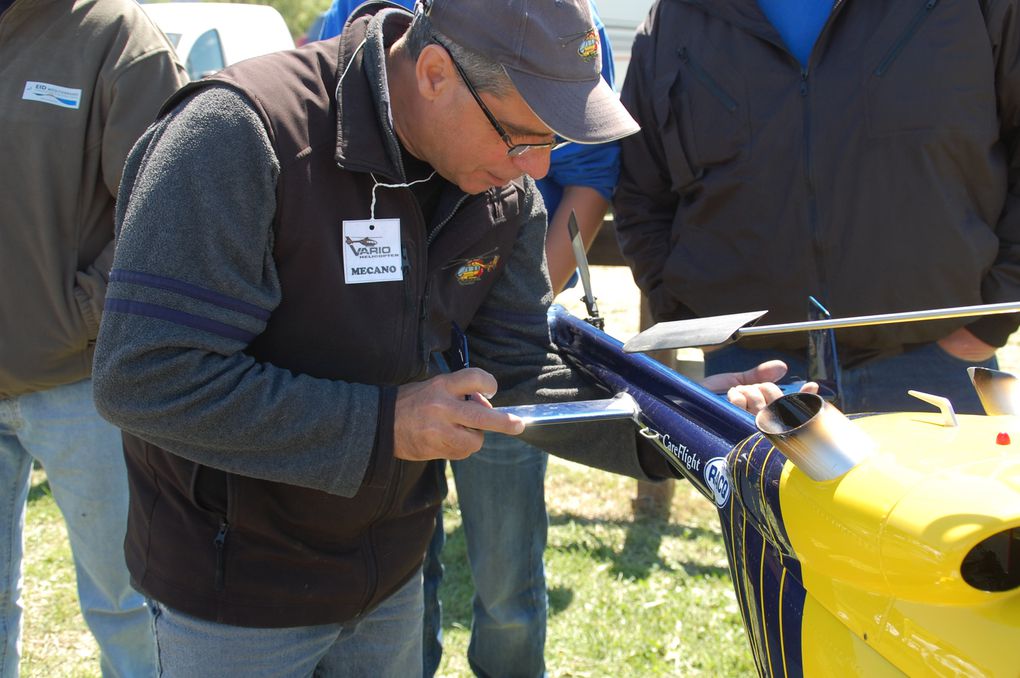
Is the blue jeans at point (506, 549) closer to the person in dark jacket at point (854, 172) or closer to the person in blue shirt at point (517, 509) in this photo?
the person in blue shirt at point (517, 509)

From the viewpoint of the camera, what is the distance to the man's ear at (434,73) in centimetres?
185

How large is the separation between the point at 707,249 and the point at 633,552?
2092mm

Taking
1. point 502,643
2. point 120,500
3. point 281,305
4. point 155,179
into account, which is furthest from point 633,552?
point 155,179

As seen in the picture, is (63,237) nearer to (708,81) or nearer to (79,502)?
(79,502)

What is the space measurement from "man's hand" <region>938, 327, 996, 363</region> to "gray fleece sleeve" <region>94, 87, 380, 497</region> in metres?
1.92

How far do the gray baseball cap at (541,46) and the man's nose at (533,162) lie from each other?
14 centimetres

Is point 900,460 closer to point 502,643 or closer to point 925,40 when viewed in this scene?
point 925,40

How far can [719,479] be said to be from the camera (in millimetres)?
1906

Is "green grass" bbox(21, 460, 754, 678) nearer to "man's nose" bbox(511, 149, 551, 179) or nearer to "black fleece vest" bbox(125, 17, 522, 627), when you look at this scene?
"black fleece vest" bbox(125, 17, 522, 627)

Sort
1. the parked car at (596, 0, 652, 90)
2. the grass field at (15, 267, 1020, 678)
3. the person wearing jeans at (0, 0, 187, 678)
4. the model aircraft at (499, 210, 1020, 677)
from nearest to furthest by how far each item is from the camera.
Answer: the model aircraft at (499, 210, 1020, 677)
the person wearing jeans at (0, 0, 187, 678)
the grass field at (15, 267, 1020, 678)
the parked car at (596, 0, 652, 90)

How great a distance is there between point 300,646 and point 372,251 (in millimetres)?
828

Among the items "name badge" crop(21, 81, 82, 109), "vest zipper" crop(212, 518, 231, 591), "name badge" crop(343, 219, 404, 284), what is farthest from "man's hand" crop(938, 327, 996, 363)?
"name badge" crop(21, 81, 82, 109)

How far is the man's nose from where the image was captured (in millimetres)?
1969

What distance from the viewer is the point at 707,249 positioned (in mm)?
3066
